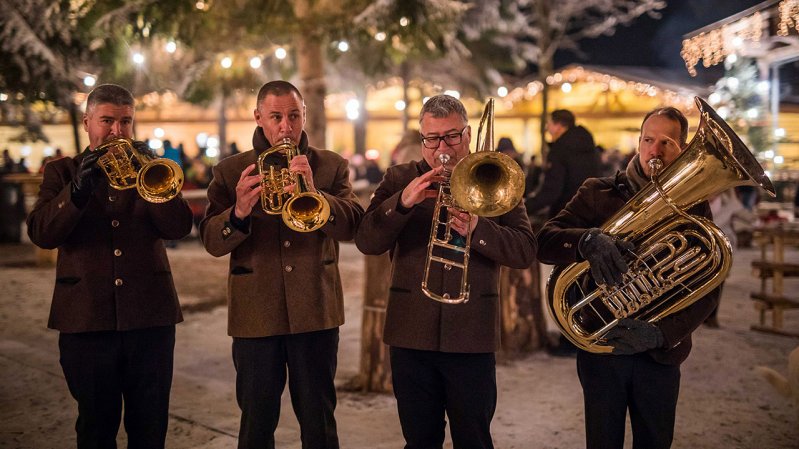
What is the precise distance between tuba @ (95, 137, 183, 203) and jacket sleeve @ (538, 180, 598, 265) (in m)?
1.81

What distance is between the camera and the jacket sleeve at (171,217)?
3.94m

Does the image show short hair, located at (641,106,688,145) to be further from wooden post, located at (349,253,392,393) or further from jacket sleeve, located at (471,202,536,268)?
wooden post, located at (349,253,392,393)

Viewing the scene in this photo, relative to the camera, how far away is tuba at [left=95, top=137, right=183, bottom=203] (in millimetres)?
3717

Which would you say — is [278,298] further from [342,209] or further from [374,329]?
[374,329]

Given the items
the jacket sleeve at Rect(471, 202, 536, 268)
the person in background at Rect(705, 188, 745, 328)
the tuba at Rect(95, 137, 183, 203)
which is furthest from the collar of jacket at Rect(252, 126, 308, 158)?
the person in background at Rect(705, 188, 745, 328)

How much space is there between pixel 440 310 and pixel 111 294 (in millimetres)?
1656

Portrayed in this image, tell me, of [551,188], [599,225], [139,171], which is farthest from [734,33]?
[139,171]

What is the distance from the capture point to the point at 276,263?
12.7 ft

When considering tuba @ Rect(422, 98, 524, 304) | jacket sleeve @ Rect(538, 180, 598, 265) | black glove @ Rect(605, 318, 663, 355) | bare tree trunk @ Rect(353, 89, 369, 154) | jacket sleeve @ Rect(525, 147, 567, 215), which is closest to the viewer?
tuba @ Rect(422, 98, 524, 304)

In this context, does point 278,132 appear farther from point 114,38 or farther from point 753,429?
point 114,38

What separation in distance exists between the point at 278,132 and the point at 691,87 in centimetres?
2079

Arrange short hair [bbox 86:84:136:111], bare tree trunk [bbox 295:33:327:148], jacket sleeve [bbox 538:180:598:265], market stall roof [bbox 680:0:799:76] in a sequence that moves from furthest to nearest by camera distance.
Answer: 1. bare tree trunk [bbox 295:33:327:148]
2. market stall roof [bbox 680:0:799:76]
3. short hair [bbox 86:84:136:111]
4. jacket sleeve [bbox 538:180:598:265]

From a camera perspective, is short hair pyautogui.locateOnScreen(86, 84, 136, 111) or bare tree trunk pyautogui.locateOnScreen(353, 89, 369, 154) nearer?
short hair pyautogui.locateOnScreen(86, 84, 136, 111)

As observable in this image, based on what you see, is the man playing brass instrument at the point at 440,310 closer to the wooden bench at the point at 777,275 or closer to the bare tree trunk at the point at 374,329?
the bare tree trunk at the point at 374,329
